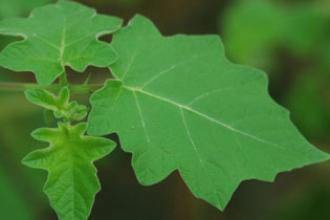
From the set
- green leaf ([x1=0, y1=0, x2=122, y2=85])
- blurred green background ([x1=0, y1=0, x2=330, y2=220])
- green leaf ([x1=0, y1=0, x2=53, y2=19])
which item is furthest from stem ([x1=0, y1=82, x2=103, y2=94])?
blurred green background ([x1=0, y1=0, x2=330, y2=220])

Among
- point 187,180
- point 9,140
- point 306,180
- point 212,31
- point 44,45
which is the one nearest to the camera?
point 187,180

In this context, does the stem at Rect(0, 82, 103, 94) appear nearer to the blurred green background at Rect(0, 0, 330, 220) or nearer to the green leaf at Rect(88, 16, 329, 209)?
the green leaf at Rect(88, 16, 329, 209)

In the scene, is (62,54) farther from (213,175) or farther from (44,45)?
(213,175)

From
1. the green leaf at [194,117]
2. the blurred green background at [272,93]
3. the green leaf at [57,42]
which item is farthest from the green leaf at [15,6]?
the green leaf at [194,117]

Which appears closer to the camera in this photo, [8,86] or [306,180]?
[8,86]

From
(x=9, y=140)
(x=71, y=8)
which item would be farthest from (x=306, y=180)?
(x=71, y=8)

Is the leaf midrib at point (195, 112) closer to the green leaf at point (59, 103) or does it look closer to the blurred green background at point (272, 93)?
the green leaf at point (59, 103)

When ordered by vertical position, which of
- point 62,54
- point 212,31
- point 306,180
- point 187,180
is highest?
point 62,54
